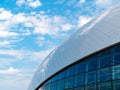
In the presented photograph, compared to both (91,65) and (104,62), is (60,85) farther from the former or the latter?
(104,62)

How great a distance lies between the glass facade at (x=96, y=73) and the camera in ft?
80.6

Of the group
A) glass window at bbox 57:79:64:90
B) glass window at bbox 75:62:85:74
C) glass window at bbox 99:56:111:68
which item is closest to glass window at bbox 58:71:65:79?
glass window at bbox 57:79:64:90

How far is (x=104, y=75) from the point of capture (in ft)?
83.8

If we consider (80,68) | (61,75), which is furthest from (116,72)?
(61,75)

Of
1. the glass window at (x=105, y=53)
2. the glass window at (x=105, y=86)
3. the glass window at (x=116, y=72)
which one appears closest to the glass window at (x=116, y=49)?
the glass window at (x=105, y=53)

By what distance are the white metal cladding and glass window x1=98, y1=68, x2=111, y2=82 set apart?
1885 millimetres

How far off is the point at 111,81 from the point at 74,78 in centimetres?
610

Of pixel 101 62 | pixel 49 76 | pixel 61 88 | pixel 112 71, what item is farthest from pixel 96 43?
pixel 49 76

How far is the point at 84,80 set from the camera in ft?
92.7

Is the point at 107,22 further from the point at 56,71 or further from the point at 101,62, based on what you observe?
the point at 56,71

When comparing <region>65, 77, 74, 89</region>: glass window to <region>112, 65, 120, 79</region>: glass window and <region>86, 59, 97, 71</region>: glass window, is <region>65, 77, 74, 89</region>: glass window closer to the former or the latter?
<region>86, 59, 97, 71</region>: glass window

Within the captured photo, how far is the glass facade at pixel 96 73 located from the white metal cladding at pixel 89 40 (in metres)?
0.60

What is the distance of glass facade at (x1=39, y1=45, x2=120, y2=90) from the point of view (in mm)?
24578

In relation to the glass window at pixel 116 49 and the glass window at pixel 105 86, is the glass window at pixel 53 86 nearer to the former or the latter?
the glass window at pixel 105 86
